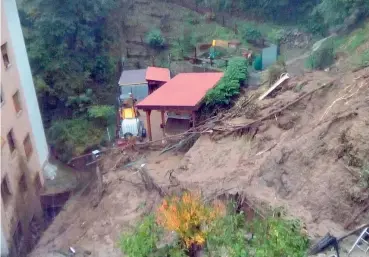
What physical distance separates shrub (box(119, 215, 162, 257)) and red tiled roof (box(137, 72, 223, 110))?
12671 millimetres

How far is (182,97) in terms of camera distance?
22297 mm

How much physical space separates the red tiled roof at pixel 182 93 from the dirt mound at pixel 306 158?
9.01ft

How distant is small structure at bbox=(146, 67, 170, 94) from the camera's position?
28.0 m

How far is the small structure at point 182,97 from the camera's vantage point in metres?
21.6

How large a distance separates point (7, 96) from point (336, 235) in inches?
547

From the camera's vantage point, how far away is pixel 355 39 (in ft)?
81.0

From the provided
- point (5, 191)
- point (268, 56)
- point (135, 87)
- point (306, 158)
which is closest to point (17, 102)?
point (5, 191)

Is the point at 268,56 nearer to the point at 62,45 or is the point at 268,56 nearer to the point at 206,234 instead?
the point at 62,45

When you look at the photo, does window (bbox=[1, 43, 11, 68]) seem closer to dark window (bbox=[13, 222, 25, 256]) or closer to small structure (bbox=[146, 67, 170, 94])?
dark window (bbox=[13, 222, 25, 256])

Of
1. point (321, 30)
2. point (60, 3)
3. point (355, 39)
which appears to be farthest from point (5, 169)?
point (321, 30)

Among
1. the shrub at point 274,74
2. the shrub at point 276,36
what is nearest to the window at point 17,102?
the shrub at point 274,74

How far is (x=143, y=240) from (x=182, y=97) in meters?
14.0

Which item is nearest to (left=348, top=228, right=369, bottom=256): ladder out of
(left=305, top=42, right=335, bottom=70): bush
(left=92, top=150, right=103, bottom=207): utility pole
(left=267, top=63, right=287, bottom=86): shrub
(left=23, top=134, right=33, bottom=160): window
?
(left=267, top=63, right=287, bottom=86): shrub

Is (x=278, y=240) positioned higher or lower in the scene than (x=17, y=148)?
higher
